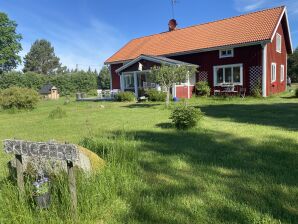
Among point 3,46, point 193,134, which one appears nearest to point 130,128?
point 193,134

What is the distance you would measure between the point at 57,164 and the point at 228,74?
19551mm

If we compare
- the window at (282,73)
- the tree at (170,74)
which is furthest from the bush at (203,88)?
the window at (282,73)

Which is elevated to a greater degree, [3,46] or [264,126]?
[3,46]

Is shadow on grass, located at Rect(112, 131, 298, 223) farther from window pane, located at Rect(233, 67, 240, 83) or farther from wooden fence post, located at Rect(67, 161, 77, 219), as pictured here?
window pane, located at Rect(233, 67, 240, 83)

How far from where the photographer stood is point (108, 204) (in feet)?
12.3

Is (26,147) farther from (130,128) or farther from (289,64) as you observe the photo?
(289,64)

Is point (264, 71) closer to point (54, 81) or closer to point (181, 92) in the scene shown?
point (181, 92)

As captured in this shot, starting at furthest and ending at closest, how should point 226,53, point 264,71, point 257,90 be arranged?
point 226,53 → point 257,90 → point 264,71

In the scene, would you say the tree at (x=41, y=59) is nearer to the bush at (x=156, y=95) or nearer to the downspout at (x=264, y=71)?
the bush at (x=156, y=95)

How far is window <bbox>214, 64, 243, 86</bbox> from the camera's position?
21.3m

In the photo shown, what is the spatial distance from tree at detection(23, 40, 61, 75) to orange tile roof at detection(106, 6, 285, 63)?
73900 millimetres

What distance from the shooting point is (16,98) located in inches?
741

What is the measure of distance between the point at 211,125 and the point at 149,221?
615cm

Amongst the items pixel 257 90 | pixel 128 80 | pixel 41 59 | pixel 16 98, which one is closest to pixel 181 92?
pixel 257 90
